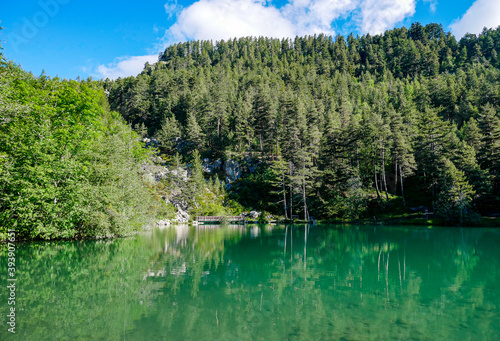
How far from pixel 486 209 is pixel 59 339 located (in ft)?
165

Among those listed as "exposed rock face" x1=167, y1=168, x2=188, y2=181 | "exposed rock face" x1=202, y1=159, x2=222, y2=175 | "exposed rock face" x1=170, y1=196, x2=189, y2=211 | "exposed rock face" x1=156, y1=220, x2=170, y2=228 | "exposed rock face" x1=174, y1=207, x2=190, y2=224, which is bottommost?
"exposed rock face" x1=156, y1=220, x2=170, y2=228

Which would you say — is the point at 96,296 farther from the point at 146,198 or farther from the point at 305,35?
the point at 305,35

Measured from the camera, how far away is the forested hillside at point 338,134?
43.9 m

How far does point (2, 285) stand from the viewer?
30.1 feet

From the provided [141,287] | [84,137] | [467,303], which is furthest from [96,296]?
[84,137]

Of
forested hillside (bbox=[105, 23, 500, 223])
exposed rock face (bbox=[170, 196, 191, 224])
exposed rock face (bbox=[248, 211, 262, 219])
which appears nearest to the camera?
forested hillside (bbox=[105, 23, 500, 223])

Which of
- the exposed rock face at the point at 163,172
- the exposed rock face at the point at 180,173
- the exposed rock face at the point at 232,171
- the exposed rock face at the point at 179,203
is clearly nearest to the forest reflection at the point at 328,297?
the exposed rock face at the point at 179,203

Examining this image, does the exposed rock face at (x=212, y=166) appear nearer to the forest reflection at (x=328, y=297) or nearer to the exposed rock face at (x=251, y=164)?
the exposed rock face at (x=251, y=164)

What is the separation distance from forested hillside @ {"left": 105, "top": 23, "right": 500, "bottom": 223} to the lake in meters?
32.1

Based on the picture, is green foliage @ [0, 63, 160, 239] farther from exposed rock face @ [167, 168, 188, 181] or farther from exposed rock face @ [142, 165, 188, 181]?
exposed rock face @ [142, 165, 188, 181]

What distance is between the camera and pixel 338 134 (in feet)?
169

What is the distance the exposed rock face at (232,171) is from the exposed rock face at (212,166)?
236 centimetres

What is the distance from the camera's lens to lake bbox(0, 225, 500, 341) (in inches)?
239

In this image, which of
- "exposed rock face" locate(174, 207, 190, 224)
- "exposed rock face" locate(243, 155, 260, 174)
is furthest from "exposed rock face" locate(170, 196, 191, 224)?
"exposed rock face" locate(243, 155, 260, 174)
